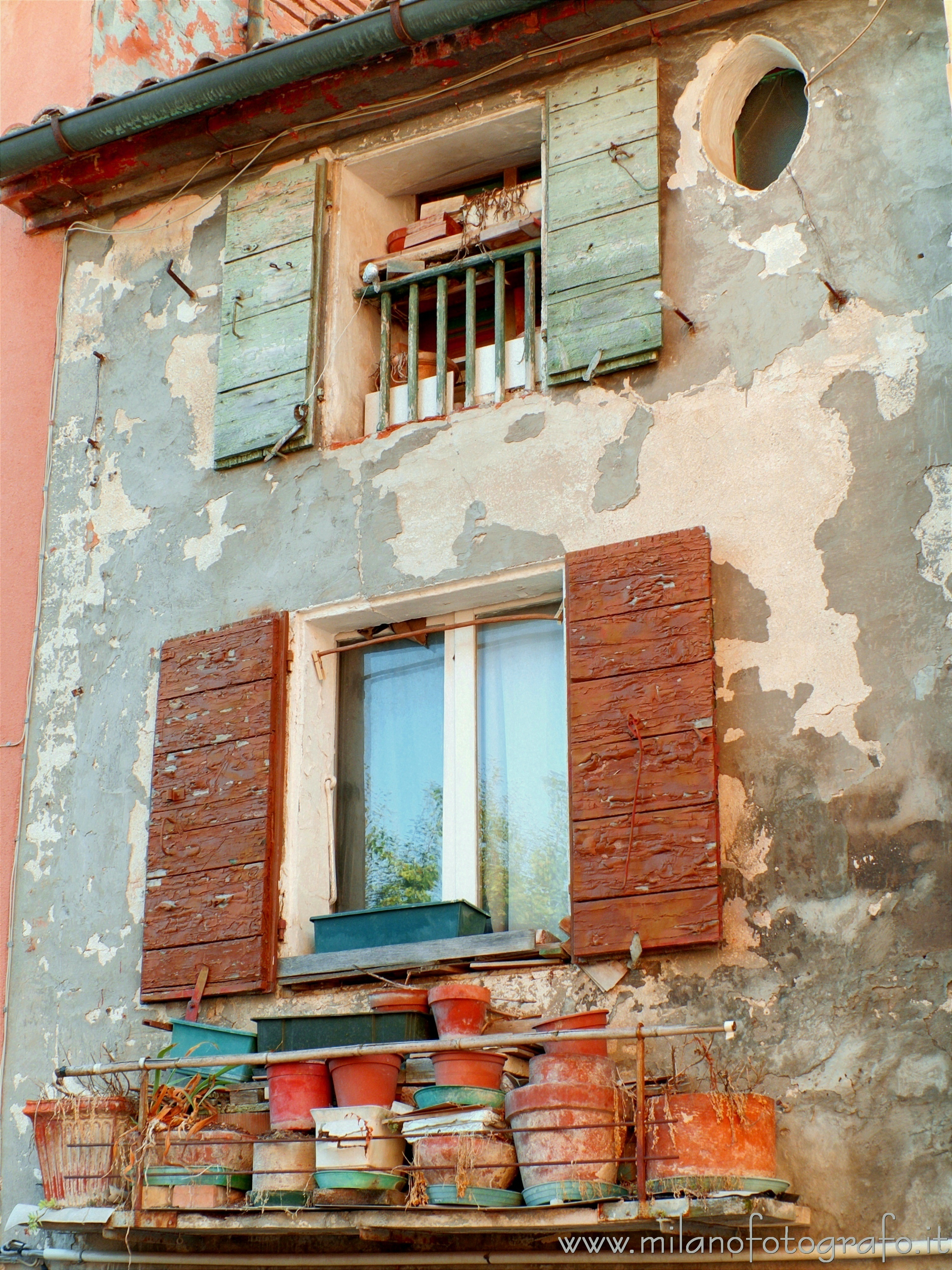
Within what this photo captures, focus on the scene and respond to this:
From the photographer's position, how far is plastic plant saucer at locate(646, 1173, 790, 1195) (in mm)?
4621

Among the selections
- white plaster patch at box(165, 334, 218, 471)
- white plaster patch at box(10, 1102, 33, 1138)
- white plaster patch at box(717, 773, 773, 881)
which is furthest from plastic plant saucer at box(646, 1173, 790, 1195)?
white plaster patch at box(165, 334, 218, 471)

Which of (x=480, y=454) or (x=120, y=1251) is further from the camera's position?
(x=480, y=454)

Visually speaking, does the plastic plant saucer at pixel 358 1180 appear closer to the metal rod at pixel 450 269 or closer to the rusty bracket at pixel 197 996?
the rusty bracket at pixel 197 996

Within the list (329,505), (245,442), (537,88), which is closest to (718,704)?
(329,505)

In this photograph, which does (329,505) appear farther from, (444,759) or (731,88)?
(731,88)

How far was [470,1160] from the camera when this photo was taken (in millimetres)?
4891

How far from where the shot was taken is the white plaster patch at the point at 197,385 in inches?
280

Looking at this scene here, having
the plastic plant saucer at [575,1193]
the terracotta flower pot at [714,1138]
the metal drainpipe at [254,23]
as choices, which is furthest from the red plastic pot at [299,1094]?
A: the metal drainpipe at [254,23]

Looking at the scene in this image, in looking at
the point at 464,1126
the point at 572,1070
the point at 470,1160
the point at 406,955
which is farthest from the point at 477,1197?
the point at 406,955

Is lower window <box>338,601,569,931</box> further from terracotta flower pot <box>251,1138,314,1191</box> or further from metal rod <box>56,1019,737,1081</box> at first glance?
terracotta flower pot <box>251,1138,314,1191</box>

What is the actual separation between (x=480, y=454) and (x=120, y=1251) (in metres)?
3.26

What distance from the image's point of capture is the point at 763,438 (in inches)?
232

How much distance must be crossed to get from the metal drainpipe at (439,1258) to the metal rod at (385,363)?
3289 mm

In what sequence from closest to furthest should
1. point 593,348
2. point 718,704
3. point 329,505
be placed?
1. point 718,704
2. point 593,348
3. point 329,505
